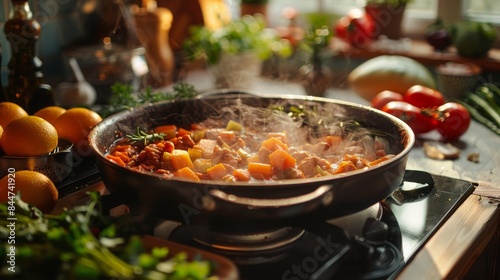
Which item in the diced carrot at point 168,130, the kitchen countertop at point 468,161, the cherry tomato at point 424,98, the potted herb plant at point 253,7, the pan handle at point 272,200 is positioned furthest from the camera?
the potted herb plant at point 253,7

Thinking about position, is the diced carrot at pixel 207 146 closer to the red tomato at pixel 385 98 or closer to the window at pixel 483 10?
the red tomato at pixel 385 98

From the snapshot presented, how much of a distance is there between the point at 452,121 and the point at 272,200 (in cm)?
96

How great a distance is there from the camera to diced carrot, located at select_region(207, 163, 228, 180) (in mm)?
1144

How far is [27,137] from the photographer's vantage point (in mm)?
1180

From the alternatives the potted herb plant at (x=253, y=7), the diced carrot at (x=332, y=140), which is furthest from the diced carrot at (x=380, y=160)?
the potted herb plant at (x=253, y=7)

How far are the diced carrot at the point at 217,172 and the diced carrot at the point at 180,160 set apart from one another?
2.1 inches

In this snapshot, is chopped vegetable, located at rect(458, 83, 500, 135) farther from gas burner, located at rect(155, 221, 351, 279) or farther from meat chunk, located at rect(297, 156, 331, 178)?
gas burner, located at rect(155, 221, 351, 279)

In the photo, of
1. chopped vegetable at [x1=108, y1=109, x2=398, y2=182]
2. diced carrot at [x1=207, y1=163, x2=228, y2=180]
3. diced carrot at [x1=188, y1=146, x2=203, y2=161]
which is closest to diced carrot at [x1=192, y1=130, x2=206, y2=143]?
chopped vegetable at [x1=108, y1=109, x2=398, y2=182]

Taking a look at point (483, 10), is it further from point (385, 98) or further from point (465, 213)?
point (465, 213)

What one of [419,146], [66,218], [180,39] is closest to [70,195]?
[66,218]

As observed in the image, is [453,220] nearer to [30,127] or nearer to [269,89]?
[30,127]

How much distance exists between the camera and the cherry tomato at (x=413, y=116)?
1692 mm

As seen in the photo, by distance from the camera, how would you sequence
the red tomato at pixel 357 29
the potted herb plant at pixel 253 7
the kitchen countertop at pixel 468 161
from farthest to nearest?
the potted herb plant at pixel 253 7 < the red tomato at pixel 357 29 < the kitchen countertop at pixel 468 161

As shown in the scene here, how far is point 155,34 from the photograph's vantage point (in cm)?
223
